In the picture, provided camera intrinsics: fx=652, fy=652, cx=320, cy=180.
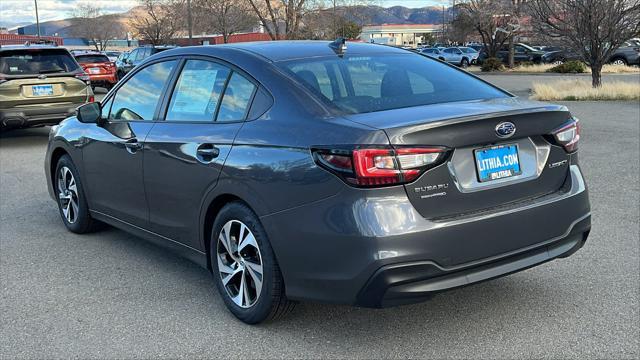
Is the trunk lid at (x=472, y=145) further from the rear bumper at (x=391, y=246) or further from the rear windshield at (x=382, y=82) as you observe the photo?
the rear windshield at (x=382, y=82)

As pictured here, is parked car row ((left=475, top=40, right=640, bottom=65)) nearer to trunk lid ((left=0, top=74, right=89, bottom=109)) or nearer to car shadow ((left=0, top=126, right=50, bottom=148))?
car shadow ((left=0, top=126, right=50, bottom=148))

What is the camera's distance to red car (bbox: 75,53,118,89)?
976 inches

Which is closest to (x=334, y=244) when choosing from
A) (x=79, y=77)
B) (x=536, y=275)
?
(x=536, y=275)

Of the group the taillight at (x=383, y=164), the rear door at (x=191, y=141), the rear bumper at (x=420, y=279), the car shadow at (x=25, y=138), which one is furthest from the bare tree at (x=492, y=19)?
the taillight at (x=383, y=164)

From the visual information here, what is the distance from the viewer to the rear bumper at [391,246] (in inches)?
122

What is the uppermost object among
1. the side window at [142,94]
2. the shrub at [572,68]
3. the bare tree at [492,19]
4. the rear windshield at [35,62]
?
the bare tree at [492,19]

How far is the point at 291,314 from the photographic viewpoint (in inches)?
158

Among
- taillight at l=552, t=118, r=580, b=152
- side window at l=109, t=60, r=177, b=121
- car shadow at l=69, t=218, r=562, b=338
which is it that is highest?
side window at l=109, t=60, r=177, b=121

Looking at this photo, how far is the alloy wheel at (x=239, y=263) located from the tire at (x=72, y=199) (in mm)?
2252

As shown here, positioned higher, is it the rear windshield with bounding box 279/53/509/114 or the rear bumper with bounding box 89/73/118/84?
the rear windshield with bounding box 279/53/509/114

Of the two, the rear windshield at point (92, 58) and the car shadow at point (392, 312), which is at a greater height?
the rear windshield at point (92, 58)

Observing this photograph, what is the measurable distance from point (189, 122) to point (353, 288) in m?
1.76

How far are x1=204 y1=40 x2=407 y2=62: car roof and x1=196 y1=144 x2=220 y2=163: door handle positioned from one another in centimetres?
66

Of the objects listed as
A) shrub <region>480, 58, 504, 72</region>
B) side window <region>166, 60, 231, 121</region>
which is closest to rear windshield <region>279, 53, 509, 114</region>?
side window <region>166, 60, 231, 121</region>
